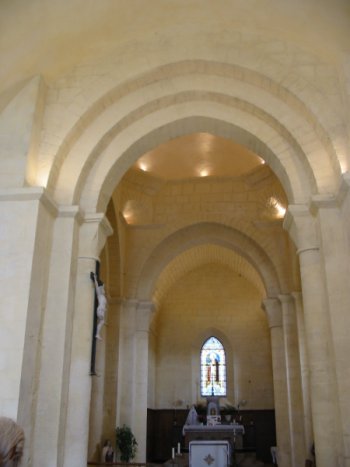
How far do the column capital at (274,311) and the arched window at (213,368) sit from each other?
18.8 feet

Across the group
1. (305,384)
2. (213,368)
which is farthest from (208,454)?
(213,368)

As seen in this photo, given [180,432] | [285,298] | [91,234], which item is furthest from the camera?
[180,432]

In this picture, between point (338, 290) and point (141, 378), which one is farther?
point (141, 378)

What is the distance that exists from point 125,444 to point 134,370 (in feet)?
6.25

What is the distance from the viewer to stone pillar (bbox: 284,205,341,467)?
646 cm

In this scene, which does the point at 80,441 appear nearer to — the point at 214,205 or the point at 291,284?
the point at 291,284

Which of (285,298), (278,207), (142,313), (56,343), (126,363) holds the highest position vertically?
(278,207)

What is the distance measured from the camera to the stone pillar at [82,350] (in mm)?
6793

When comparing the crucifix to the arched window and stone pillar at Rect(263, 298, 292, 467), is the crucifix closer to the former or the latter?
stone pillar at Rect(263, 298, 292, 467)

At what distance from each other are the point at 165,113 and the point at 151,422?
12.3 meters

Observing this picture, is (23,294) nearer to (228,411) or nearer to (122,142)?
(122,142)

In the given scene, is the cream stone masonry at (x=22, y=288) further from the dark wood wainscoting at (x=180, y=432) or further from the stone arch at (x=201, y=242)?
the dark wood wainscoting at (x=180, y=432)

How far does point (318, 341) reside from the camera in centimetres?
685

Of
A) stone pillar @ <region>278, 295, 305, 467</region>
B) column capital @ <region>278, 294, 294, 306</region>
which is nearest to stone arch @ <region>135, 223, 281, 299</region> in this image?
column capital @ <region>278, 294, 294, 306</region>
